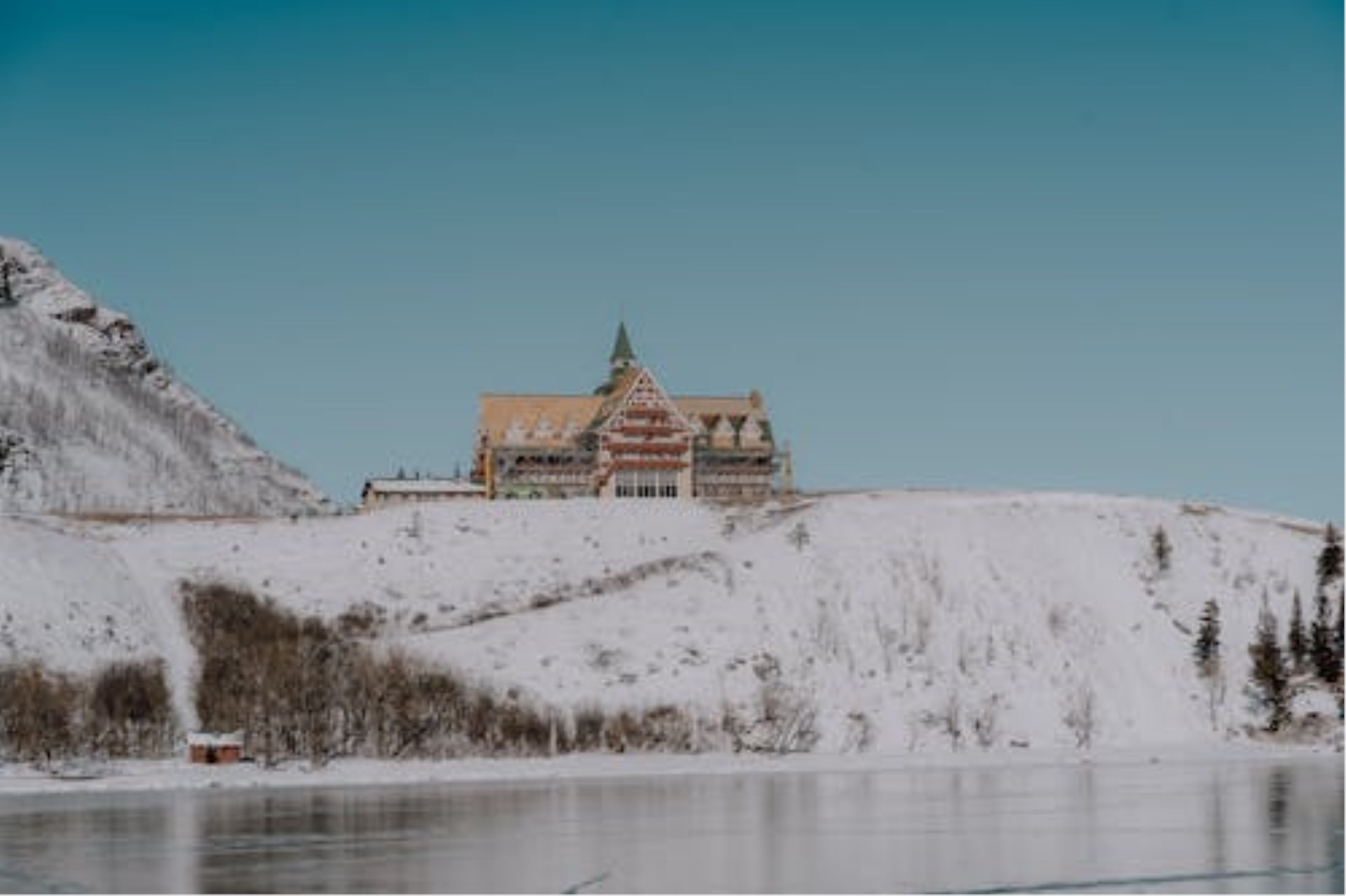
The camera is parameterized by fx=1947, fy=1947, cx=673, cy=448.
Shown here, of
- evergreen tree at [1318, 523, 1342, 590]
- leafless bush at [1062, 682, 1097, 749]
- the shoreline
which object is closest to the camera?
the shoreline

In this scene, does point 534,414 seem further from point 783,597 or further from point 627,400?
point 783,597

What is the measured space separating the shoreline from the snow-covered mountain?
7114cm

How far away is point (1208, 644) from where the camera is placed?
7438cm

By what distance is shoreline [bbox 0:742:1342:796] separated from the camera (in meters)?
54.9

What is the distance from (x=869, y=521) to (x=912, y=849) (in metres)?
50.6

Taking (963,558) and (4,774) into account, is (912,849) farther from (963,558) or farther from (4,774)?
(963,558)

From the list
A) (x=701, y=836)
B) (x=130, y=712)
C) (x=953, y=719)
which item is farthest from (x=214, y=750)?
(x=701, y=836)

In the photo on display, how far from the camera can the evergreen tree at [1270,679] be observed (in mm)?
70331

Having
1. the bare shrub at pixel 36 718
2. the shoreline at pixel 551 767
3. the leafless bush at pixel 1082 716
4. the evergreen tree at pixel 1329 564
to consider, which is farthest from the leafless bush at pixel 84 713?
the evergreen tree at pixel 1329 564

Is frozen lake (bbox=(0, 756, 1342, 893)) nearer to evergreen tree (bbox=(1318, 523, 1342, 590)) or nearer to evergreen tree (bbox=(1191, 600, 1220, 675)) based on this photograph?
evergreen tree (bbox=(1191, 600, 1220, 675))

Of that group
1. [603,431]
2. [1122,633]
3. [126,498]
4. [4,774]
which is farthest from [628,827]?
[126,498]

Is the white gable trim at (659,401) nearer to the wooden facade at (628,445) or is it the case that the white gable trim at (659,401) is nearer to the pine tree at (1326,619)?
the wooden facade at (628,445)

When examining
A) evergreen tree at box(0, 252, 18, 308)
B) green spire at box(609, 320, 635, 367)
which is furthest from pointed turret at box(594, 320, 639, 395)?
evergreen tree at box(0, 252, 18, 308)

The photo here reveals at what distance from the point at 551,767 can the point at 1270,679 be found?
1115 inches
